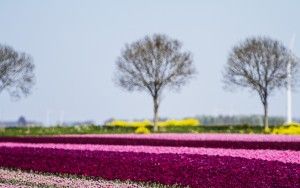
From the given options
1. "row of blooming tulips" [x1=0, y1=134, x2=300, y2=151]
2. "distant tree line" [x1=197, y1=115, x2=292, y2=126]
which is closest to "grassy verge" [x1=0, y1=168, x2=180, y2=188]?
"row of blooming tulips" [x1=0, y1=134, x2=300, y2=151]

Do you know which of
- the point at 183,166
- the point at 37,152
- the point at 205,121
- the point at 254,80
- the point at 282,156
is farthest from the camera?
the point at 205,121

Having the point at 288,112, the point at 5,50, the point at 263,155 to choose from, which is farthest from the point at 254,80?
the point at 263,155

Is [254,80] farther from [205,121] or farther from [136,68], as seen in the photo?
[205,121]

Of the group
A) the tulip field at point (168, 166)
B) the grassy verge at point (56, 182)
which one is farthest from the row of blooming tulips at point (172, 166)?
the grassy verge at point (56, 182)

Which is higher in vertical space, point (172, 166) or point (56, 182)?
point (172, 166)

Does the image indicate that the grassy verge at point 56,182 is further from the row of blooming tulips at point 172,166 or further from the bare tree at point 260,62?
the bare tree at point 260,62

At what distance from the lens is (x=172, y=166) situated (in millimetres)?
17875

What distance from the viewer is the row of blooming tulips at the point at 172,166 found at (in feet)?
51.9

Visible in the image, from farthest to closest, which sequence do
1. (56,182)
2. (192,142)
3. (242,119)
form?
1. (242,119)
2. (192,142)
3. (56,182)

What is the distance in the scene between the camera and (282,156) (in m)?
20.9

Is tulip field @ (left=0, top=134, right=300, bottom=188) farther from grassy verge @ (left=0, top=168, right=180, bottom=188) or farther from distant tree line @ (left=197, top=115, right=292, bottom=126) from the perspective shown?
distant tree line @ (left=197, top=115, right=292, bottom=126)

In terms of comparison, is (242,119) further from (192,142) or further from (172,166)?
(172,166)

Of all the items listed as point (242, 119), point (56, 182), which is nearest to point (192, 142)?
point (56, 182)

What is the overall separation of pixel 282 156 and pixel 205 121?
74.4 meters
